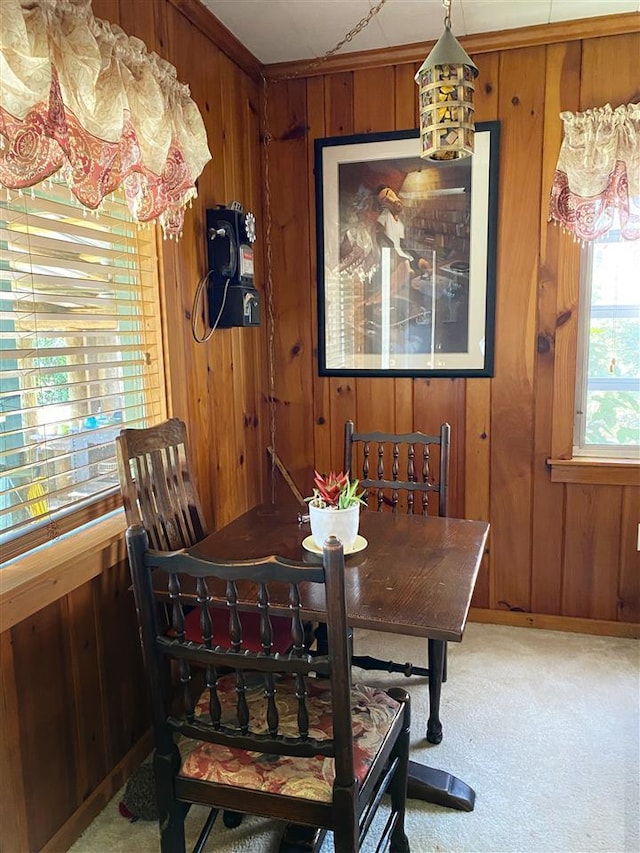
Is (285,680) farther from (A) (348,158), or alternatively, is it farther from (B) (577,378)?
(A) (348,158)

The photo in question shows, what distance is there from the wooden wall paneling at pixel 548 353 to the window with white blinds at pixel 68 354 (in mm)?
1592

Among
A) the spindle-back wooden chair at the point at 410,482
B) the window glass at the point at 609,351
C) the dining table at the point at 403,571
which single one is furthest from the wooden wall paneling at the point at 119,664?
the window glass at the point at 609,351

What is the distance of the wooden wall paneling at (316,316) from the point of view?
2855 mm

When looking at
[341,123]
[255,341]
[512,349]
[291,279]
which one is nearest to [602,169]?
[512,349]

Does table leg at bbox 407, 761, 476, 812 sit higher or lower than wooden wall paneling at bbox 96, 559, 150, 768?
lower

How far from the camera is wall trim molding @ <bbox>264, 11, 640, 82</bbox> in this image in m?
2.46

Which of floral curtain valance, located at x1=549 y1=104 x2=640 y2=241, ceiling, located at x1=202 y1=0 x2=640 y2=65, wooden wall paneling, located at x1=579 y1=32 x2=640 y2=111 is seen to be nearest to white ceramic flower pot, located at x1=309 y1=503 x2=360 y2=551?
floral curtain valance, located at x1=549 y1=104 x2=640 y2=241

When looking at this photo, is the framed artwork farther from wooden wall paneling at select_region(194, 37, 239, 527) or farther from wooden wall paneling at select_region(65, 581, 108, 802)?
wooden wall paneling at select_region(65, 581, 108, 802)

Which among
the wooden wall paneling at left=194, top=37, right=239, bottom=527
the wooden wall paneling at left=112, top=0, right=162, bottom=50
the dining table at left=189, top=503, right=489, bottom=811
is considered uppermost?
the wooden wall paneling at left=112, top=0, right=162, bottom=50

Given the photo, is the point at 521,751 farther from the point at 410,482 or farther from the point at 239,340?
the point at 239,340

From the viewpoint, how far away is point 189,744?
2123 millimetres

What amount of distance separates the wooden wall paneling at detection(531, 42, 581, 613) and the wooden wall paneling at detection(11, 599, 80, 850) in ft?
6.56

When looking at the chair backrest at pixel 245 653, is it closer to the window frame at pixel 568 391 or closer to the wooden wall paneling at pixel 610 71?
the window frame at pixel 568 391

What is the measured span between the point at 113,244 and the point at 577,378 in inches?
76.4
